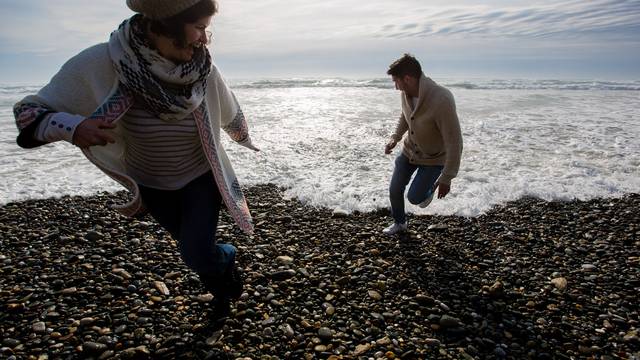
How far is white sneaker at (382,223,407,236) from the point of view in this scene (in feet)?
20.8

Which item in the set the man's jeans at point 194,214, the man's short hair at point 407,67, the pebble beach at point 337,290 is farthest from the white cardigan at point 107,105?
the man's short hair at point 407,67

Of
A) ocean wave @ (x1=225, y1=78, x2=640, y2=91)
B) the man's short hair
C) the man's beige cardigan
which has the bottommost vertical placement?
the man's beige cardigan

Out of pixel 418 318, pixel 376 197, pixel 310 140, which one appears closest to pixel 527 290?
pixel 418 318

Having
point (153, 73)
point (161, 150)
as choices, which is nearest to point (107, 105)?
point (153, 73)

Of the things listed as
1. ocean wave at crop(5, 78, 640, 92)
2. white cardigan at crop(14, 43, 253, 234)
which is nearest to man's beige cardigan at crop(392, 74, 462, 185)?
white cardigan at crop(14, 43, 253, 234)

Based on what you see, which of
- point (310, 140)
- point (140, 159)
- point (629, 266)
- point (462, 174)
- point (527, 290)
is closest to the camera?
point (140, 159)

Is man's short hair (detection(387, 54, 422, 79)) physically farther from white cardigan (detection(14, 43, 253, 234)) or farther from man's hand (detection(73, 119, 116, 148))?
man's hand (detection(73, 119, 116, 148))

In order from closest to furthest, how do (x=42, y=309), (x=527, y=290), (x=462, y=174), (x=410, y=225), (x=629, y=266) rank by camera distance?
(x=42, y=309) → (x=527, y=290) → (x=629, y=266) → (x=410, y=225) → (x=462, y=174)

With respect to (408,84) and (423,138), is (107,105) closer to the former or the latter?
(408,84)

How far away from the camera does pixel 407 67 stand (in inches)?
209

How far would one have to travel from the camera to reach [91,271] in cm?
493

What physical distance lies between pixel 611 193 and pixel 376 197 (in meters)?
4.91

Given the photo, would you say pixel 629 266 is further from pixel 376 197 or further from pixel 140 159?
pixel 140 159

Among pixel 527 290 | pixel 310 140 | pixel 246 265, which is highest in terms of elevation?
pixel 310 140
